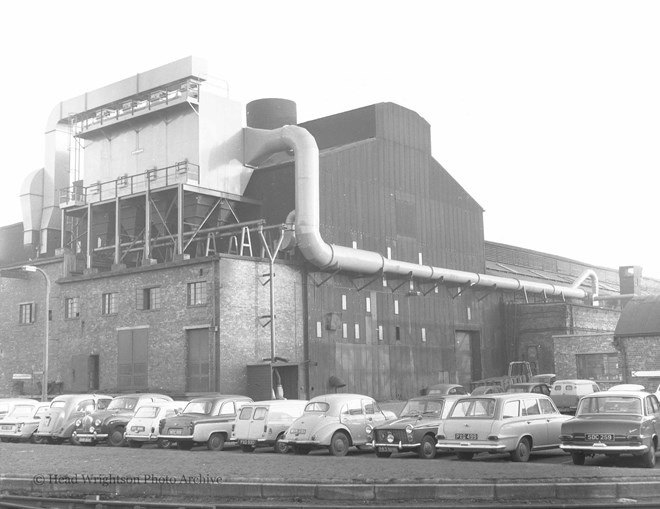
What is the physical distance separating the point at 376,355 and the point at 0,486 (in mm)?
28668

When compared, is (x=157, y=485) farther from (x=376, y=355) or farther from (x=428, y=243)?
(x=428, y=243)

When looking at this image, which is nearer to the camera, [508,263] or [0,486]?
[0,486]

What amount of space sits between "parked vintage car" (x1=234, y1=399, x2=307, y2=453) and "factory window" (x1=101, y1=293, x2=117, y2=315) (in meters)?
20.6

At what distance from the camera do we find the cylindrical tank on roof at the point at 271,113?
2030 inches

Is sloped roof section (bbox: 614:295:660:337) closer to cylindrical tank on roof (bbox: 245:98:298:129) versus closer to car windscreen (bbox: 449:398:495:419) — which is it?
car windscreen (bbox: 449:398:495:419)

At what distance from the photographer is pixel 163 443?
961 inches

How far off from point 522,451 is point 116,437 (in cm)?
1366

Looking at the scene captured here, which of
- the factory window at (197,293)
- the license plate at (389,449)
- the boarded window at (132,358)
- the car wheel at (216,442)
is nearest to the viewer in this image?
the license plate at (389,449)

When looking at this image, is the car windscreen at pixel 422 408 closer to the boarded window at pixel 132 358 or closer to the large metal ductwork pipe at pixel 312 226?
the large metal ductwork pipe at pixel 312 226

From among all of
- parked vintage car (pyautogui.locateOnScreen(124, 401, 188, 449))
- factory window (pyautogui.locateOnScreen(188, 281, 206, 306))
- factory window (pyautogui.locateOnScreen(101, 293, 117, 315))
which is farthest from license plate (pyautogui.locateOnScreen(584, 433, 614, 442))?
factory window (pyautogui.locateOnScreen(101, 293, 117, 315))

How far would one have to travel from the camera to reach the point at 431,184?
50.0 meters

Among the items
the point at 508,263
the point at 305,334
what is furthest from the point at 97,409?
the point at 508,263

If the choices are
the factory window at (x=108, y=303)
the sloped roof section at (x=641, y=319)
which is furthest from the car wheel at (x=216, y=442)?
the sloped roof section at (x=641, y=319)

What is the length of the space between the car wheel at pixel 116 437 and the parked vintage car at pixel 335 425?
7.23 metres
